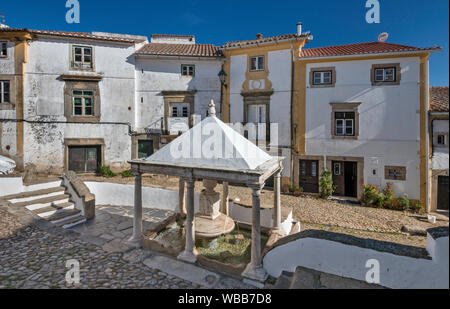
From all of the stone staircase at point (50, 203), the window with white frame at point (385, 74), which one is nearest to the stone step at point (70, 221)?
the stone staircase at point (50, 203)

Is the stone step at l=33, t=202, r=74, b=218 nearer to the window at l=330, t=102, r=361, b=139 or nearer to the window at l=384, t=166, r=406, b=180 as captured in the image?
the window at l=330, t=102, r=361, b=139

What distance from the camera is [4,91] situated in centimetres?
1297

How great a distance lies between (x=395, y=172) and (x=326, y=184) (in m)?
3.37

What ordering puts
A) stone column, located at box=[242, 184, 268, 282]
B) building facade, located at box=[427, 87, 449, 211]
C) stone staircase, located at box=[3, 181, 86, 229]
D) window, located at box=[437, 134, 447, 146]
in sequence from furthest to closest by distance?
1. building facade, located at box=[427, 87, 449, 211]
2. window, located at box=[437, 134, 447, 146]
3. stone staircase, located at box=[3, 181, 86, 229]
4. stone column, located at box=[242, 184, 268, 282]

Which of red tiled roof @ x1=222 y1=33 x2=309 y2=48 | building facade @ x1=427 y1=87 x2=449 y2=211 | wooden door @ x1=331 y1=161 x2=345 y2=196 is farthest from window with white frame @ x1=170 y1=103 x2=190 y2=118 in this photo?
building facade @ x1=427 y1=87 x2=449 y2=211

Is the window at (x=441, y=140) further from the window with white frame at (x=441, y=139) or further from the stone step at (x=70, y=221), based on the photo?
the stone step at (x=70, y=221)

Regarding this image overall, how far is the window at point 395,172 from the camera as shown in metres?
11.4

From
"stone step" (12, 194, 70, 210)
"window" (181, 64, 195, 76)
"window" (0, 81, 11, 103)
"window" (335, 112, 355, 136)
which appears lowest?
"stone step" (12, 194, 70, 210)

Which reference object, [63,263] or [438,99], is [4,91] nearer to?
[63,263]

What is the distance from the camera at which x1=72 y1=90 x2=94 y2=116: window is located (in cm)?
1385

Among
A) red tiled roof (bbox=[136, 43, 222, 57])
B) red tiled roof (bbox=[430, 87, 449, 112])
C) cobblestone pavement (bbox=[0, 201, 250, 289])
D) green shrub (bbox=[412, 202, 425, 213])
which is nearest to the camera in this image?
cobblestone pavement (bbox=[0, 201, 250, 289])

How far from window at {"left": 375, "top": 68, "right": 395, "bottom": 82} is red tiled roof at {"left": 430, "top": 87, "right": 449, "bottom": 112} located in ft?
6.67

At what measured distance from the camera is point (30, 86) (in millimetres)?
13188

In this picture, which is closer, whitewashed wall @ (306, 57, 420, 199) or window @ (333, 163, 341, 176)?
whitewashed wall @ (306, 57, 420, 199)
